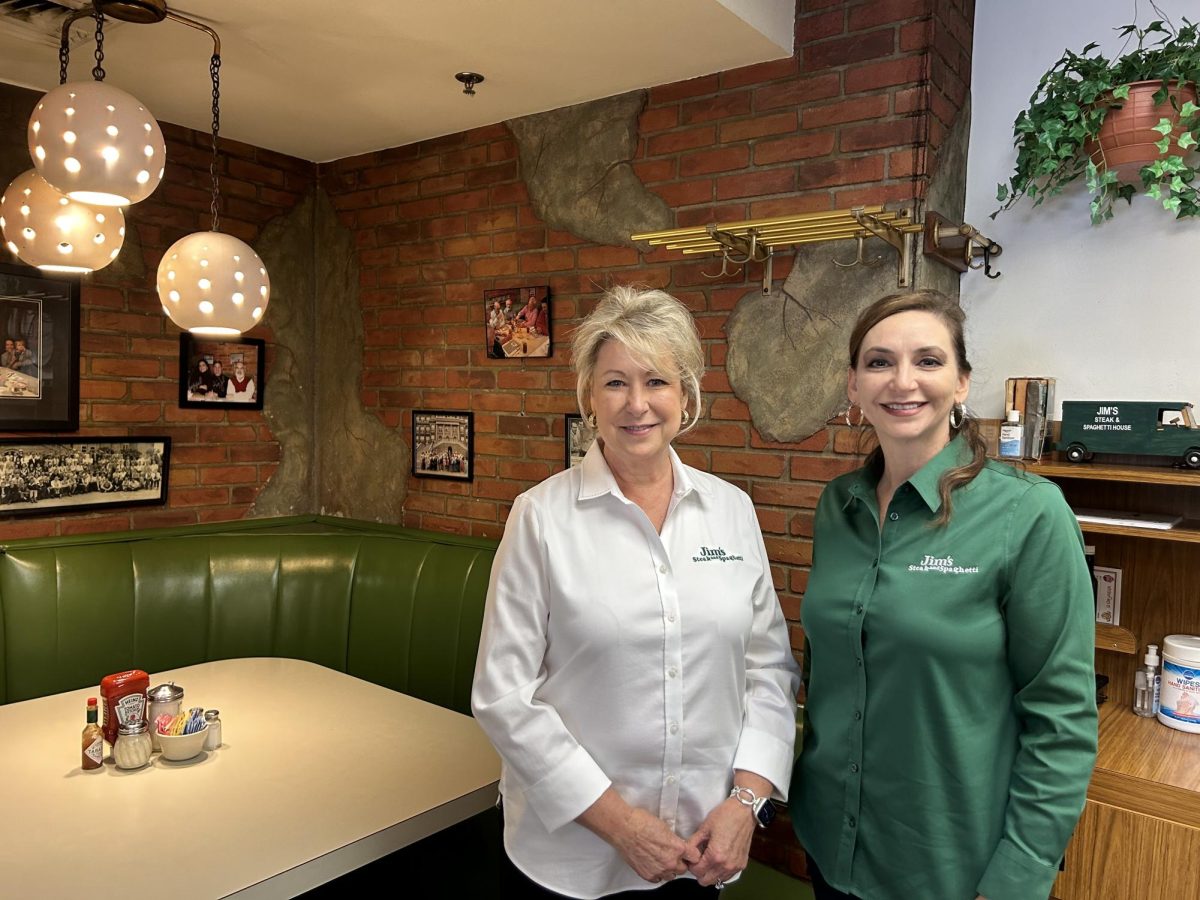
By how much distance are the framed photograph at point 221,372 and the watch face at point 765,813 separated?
275 cm

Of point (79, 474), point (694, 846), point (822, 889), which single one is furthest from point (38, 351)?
point (822, 889)

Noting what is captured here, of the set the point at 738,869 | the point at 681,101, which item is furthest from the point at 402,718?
the point at 681,101

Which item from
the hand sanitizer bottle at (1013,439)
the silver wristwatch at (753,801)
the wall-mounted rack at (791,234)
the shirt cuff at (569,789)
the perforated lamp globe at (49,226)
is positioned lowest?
the silver wristwatch at (753,801)

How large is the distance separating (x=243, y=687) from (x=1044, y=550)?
6.30 feet

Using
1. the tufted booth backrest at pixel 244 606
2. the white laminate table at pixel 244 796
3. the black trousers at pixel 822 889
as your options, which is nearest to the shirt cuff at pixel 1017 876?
the black trousers at pixel 822 889

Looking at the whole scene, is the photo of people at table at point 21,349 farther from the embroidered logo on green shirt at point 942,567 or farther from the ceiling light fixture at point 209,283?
the embroidered logo on green shirt at point 942,567

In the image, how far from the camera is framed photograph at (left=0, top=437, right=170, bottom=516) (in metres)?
2.88

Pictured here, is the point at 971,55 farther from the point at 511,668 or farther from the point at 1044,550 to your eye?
the point at 511,668

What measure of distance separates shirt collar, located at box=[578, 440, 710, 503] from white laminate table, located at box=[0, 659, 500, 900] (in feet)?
2.20

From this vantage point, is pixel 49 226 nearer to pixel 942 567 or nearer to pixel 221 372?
pixel 221 372

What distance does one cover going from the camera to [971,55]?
2.42m

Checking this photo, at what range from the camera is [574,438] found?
2939 millimetres

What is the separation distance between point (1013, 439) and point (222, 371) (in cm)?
288

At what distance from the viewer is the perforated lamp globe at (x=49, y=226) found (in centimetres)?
214
